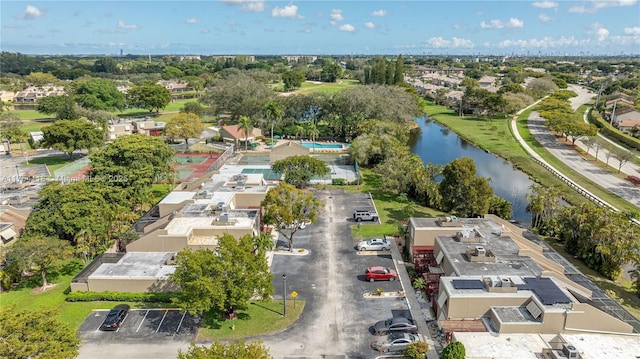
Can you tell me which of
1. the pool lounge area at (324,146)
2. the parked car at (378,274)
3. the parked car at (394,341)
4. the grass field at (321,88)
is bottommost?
the parked car at (394,341)

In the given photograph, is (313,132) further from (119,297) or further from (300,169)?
(119,297)

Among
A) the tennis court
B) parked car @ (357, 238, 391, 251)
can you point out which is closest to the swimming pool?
the tennis court

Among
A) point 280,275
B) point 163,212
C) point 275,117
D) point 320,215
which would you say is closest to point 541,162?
point 320,215

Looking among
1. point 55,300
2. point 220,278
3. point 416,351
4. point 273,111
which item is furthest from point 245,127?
point 416,351

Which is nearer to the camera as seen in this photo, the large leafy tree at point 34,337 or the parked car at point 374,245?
the large leafy tree at point 34,337

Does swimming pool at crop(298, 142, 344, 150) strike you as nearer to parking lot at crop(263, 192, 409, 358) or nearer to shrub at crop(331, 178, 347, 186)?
shrub at crop(331, 178, 347, 186)

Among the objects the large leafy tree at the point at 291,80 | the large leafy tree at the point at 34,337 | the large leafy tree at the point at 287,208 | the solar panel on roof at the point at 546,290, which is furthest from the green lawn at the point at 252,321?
the large leafy tree at the point at 291,80

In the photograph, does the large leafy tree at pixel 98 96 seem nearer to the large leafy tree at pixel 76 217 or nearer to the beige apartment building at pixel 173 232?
the beige apartment building at pixel 173 232
